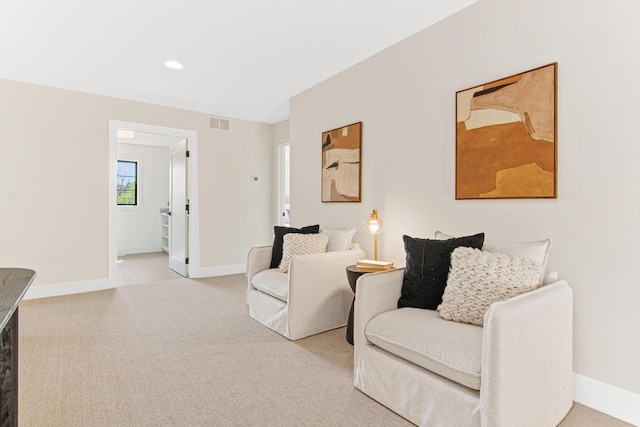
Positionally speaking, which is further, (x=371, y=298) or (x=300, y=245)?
(x=300, y=245)

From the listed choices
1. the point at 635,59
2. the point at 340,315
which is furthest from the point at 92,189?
the point at 635,59

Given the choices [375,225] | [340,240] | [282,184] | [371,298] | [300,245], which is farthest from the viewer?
[282,184]

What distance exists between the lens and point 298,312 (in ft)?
8.96

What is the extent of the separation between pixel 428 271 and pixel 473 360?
2.11 feet

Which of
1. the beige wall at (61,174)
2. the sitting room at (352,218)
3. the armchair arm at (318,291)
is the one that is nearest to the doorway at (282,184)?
the sitting room at (352,218)

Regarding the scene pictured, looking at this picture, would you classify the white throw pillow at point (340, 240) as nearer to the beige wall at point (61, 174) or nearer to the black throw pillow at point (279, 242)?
the black throw pillow at point (279, 242)

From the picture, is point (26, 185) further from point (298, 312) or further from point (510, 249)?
point (510, 249)

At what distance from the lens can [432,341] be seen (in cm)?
159

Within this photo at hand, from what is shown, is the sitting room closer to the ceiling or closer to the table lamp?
the ceiling

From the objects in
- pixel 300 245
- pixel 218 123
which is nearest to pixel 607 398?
pixel 300 245

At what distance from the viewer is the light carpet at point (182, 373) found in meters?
1.74

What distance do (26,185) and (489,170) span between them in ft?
15.6

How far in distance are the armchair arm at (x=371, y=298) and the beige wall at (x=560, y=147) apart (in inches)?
31.8

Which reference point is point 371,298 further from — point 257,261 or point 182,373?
point 257,261
